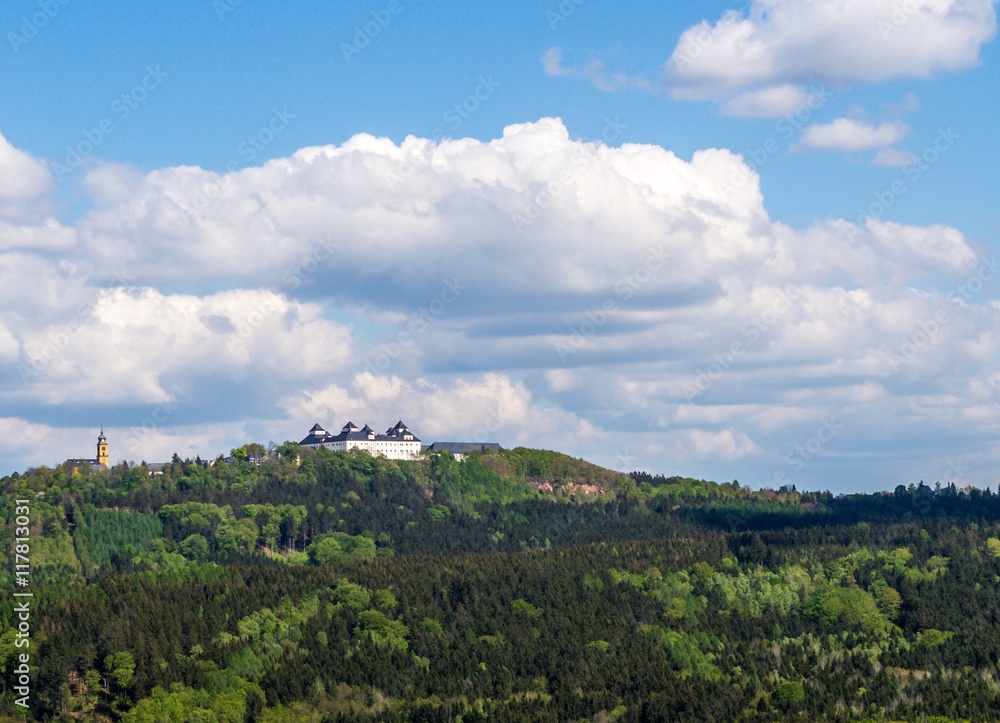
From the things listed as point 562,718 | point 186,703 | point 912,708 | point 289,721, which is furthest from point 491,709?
point 912,708

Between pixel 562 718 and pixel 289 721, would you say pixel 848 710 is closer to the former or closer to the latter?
pixel 562 718

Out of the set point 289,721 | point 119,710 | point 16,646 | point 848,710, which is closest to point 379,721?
point 289,721

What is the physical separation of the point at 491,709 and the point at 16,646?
232 ft

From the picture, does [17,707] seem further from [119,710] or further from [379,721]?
[379,721]

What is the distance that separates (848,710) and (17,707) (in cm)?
11982

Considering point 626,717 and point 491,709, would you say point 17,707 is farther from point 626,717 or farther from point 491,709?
point 626,717

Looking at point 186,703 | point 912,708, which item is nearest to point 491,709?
point 186,703

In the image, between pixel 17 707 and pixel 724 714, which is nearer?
pixel 17 707

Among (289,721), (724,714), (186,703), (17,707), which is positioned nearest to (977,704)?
(724,714)

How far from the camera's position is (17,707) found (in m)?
187

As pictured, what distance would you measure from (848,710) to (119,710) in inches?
4261

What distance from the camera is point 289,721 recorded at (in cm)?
19675

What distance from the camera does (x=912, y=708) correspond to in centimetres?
19488

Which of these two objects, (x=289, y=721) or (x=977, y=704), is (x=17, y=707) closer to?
(x=289, y=721)
